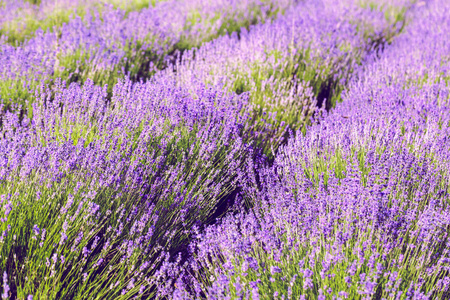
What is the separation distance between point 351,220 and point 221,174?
41.0 inches

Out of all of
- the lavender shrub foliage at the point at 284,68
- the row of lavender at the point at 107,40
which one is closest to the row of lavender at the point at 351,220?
the lavender shrub foliage at the point at 284,68

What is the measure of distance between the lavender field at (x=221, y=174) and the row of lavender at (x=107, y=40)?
0.04m

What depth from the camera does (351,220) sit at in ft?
5.55

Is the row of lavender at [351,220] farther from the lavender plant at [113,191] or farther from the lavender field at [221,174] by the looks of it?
the lavender plant at [113,191]

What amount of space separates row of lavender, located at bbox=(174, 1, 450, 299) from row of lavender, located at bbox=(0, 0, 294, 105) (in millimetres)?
1847

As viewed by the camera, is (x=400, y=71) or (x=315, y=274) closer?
(x=315, y=274)

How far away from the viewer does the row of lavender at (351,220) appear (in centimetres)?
155

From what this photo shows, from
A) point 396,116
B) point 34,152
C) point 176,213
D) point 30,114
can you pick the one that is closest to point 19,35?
point 30,114

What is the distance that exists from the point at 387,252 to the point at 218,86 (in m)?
1.94

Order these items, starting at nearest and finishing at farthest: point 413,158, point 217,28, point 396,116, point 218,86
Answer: point 413,158 → point 396,116 → point 218,86 → point 217,28

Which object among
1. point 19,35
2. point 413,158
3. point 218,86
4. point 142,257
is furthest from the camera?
point 19,35

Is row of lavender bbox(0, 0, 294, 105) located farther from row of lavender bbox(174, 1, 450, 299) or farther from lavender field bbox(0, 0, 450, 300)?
row of lavender bbox(174, 1, 450, 299)

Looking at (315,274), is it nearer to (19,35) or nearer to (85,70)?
(85,70)

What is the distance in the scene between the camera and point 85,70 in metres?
3.55
